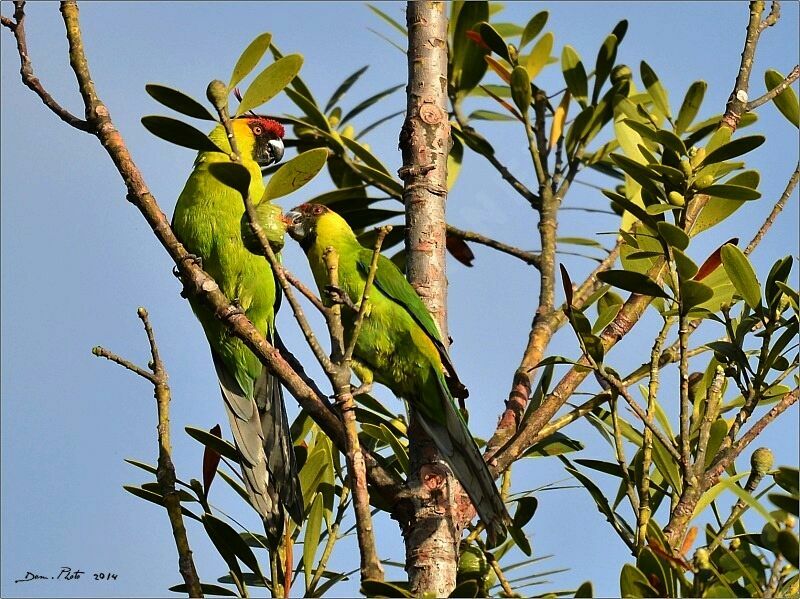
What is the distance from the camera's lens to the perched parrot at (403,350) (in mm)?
2291

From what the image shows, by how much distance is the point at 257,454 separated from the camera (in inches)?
122

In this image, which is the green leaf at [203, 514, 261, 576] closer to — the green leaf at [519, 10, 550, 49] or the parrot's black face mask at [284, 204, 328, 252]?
the parrot's black face mask at [284, 204, 328, 252]

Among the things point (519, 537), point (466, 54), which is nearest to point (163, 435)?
point (519, 537)

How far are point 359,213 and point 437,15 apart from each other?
873 mm

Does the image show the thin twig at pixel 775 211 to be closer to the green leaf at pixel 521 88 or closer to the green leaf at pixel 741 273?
the green leaf at pixel 741 273

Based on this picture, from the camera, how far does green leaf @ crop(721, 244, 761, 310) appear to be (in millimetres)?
2023

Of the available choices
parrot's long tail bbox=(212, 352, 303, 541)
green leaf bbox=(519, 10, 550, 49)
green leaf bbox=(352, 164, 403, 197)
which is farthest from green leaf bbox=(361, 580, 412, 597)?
green leaf bbox=(519, 10, 550, 49)

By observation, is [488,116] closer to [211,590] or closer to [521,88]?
[521,88]

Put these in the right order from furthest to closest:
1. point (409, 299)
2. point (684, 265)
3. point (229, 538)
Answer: point (409, 299), point (229, 538), point (684, 265)

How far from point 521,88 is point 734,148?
4.18 ft

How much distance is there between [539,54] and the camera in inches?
139

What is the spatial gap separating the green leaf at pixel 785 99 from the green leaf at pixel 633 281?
2.76 ft

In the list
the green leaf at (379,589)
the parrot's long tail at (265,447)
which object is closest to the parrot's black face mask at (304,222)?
the parrot's long tail at (265,447)

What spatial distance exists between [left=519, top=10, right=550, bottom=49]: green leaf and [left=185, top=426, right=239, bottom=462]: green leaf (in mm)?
2073
